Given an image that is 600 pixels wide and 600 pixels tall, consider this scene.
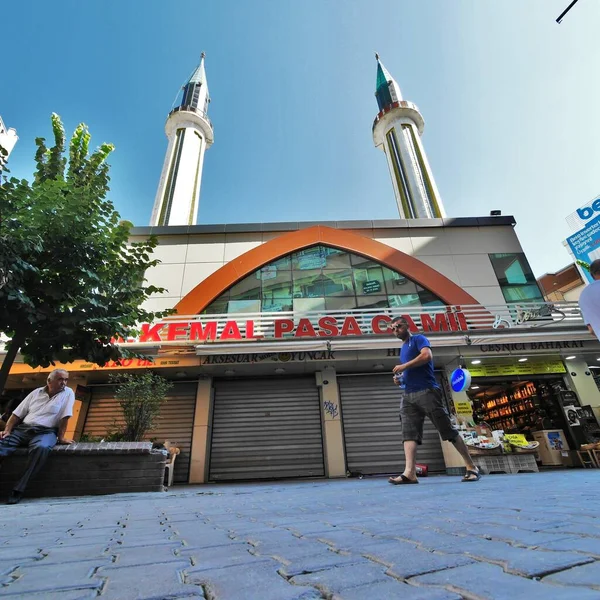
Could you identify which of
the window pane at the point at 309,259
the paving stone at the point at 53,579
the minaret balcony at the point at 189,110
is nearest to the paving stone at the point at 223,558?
the paving stone at the point at 53,579

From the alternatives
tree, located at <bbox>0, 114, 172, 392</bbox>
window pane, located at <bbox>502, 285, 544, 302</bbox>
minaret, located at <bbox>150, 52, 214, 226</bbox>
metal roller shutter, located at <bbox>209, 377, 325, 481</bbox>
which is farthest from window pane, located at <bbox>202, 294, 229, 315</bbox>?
window pane, located at <bbox>502, 285, 544, 302</bbox>

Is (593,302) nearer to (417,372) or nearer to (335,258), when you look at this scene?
(417,372)

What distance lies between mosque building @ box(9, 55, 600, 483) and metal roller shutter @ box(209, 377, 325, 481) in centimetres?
4

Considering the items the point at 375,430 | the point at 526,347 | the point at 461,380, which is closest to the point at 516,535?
the point at 461,380

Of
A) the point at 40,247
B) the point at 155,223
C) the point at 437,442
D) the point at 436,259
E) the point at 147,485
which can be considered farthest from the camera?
the point at 155,223

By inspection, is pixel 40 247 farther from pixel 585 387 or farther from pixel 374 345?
pixel 585 387

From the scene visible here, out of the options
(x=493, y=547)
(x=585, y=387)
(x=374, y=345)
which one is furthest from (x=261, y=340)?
(x=585, y=387)

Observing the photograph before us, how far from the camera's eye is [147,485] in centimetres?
502

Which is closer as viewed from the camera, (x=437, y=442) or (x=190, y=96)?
(x=437, y=442)

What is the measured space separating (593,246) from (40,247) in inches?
660

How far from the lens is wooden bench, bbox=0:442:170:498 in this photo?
4363 mm

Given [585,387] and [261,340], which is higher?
[261,340]

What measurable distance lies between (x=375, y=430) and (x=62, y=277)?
27.1ft

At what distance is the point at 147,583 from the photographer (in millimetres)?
917
